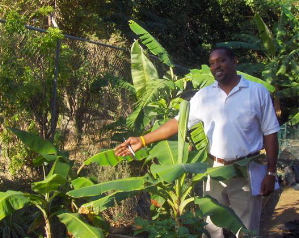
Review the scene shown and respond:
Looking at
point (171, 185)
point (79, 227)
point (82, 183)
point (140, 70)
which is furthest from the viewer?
point (140, 70)

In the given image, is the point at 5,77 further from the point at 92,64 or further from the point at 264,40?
the point at 264,40

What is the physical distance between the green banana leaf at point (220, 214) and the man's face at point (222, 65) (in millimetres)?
1071

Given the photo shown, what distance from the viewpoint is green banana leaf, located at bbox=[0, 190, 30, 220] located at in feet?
15.7

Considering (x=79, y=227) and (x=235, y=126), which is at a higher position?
(x=235, y=126)

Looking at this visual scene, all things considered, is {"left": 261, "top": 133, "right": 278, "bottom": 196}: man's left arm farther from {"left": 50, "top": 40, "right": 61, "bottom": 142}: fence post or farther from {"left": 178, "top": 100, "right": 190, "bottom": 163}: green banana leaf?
{"left": 50, "top": 40, "right": 61, "bottom": 142}: fence post

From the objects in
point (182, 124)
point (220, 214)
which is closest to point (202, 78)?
point (182, 124)

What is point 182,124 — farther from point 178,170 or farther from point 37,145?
point 37,145

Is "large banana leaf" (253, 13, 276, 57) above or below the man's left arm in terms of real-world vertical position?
above

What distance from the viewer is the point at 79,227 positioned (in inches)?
199

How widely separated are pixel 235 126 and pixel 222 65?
527 mm

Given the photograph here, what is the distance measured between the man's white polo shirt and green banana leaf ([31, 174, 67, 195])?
1471mm

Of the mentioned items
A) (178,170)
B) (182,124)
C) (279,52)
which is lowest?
(178,170)

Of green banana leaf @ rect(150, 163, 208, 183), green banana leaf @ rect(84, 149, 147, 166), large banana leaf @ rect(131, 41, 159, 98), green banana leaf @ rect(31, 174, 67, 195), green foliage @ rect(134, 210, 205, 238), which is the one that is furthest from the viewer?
large banana leaf @ rect(131, 41, 159, 98)

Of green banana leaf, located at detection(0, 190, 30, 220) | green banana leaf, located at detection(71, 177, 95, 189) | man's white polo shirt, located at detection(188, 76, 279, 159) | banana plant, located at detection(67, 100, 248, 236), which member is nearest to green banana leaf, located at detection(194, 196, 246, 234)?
banana plant, located at detection(67, 100, 248, 236)
